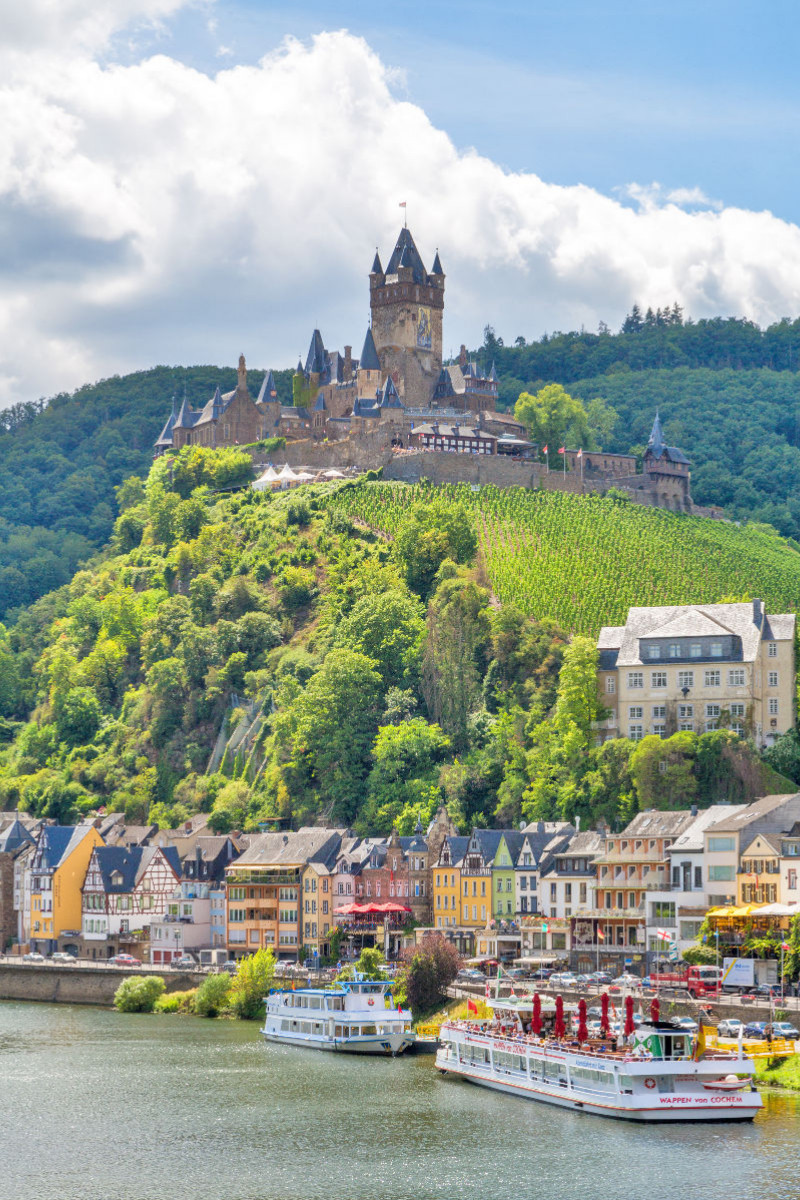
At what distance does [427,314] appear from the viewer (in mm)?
187875

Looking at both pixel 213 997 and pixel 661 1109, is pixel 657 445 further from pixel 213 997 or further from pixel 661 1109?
pixel 661 1109

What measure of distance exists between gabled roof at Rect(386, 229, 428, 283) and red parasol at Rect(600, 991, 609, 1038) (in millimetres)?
118908

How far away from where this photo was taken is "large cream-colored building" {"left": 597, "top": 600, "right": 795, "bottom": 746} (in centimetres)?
11156

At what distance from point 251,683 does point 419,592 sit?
46.8 feet

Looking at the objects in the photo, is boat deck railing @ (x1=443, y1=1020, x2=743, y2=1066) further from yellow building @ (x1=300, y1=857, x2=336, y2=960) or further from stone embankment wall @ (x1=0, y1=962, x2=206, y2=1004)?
yellow building @ (x1=300, y1=857, x2=336, y2=960)

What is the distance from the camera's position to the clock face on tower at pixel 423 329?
18725 centimetres

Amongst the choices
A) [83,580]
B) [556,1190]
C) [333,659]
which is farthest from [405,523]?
[556,1190]

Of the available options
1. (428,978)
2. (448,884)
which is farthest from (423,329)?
(428,978)

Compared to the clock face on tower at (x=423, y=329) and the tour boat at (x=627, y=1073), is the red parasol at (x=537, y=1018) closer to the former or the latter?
the tour boat at (x=627, y=1073)

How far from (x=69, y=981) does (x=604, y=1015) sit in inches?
1797

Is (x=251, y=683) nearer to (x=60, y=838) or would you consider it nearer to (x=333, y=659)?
(x=333, y=659)

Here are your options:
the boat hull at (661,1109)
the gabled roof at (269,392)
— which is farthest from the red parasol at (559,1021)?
the gabled roof at (269,392)

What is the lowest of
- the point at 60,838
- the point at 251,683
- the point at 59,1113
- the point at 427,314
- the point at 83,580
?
the point at 59,1113

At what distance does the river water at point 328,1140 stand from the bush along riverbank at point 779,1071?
0.99m
